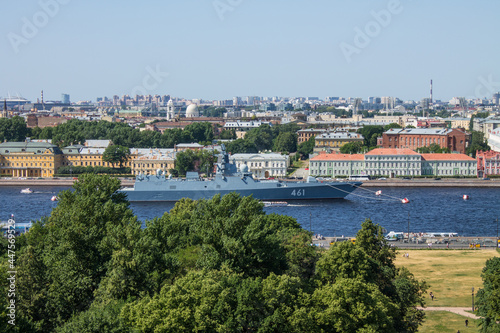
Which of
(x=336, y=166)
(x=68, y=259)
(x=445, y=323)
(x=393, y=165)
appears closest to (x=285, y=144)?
(x=336, y=166)

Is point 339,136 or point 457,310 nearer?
point 457,310

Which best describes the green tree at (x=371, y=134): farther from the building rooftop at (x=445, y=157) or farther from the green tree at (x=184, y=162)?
the green tree at (x=184, y=162)

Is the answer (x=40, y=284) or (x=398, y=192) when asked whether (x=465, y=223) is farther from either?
(x=40, y=284)

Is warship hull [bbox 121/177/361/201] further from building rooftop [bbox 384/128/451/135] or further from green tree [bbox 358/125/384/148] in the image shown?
green tree [bbox 358/125/384/148]

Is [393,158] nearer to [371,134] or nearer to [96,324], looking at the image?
[371,134]

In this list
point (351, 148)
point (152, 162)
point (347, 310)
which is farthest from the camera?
point (351, 148)

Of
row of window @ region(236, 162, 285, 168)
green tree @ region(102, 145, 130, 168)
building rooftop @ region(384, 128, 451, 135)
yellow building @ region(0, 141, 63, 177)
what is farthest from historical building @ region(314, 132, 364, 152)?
yellow building @ region(0, 141, 63, 177)

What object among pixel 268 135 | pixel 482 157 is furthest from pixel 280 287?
pixel 268 135
